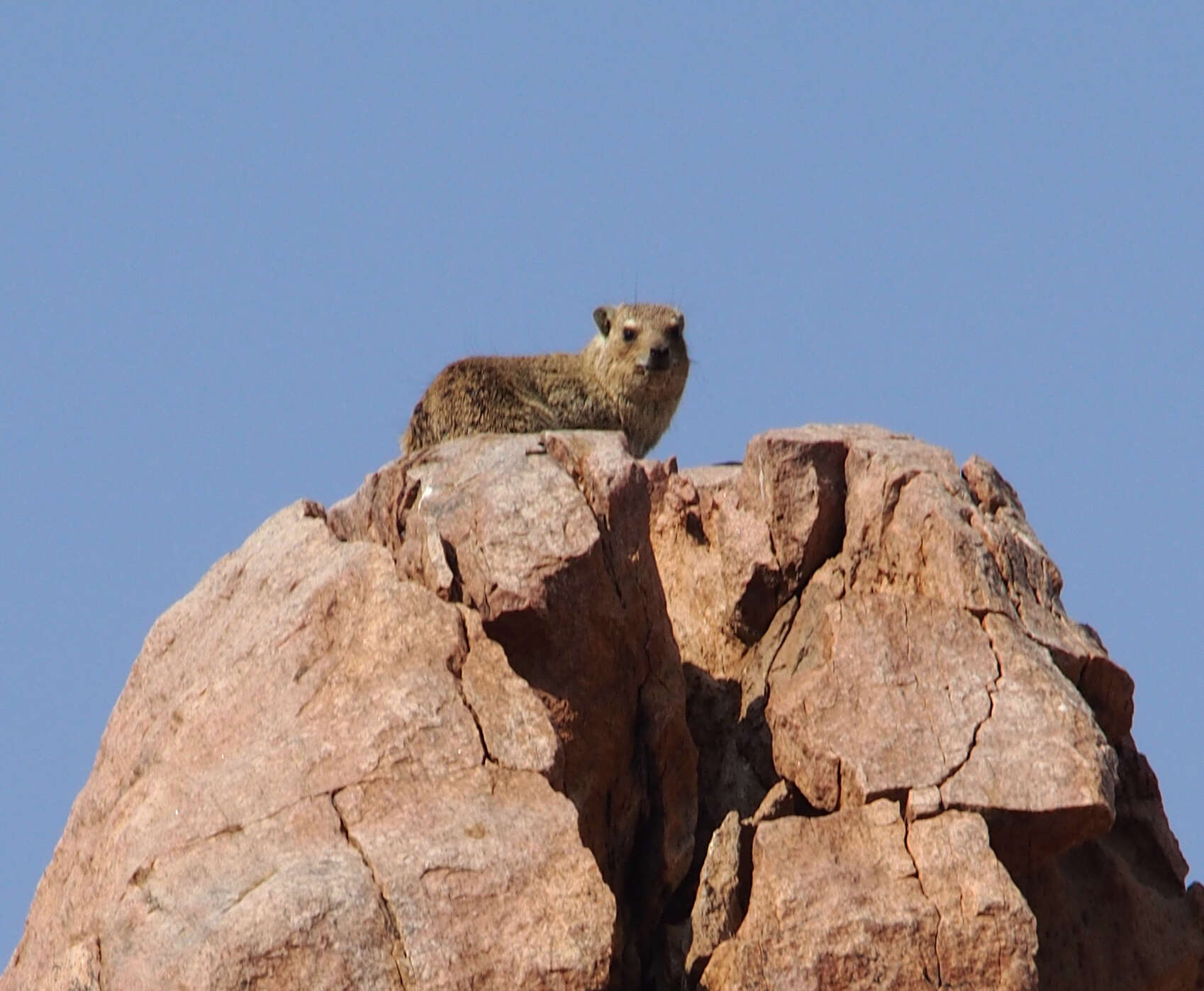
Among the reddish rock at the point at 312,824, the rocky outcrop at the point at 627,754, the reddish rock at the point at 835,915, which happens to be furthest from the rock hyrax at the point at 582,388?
the reddish rock at the point at 835,915

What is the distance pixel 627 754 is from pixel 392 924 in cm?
270

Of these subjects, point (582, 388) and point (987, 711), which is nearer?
point (987, 711)

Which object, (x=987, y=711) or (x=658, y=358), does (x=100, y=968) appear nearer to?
(x=987, y=711)

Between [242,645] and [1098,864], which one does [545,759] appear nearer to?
[242,645]

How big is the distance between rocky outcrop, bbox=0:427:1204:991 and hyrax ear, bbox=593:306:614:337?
4.83 m

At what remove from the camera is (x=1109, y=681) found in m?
12.9

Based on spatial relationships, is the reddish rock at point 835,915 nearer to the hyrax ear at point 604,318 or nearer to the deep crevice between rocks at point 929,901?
the deep crevice between rocks at point 929,901

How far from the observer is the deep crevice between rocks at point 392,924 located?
33.2 ft

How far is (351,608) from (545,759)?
5.85 feet

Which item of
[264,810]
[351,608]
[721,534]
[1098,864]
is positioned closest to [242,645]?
[351,608]

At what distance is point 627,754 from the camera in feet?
41.4

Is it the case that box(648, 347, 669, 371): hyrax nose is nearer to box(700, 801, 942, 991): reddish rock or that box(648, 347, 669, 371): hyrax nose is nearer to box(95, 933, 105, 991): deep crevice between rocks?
box(700, 801, 942, 991): reddish rock

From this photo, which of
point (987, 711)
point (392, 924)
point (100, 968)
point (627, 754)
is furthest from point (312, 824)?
point (987, 711)

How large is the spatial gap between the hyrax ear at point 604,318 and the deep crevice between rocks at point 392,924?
9000 millimetres
